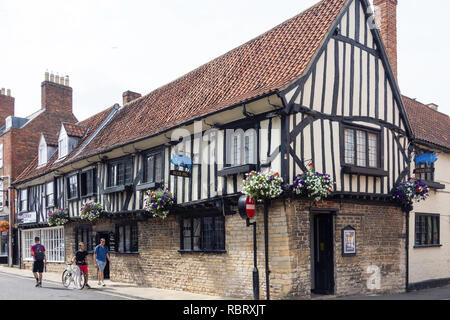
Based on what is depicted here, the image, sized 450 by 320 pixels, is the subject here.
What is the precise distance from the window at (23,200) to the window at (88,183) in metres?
8.24

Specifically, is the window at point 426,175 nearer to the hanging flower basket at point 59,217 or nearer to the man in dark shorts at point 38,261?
the man in dark shorts at point 38,261

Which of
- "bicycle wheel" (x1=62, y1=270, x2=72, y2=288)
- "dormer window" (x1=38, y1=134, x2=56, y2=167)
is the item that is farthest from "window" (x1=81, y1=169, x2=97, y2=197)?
"dormer window" (x1=38, y1=134, x2=56, y2=167)

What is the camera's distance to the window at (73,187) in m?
21.8

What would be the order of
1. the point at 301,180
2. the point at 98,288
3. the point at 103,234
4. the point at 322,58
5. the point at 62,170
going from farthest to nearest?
the point at 62,170, the point at 103,234, the point at 98,288, the point at 322,58, the point at 301,180

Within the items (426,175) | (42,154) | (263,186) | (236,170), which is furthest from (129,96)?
(263,186)

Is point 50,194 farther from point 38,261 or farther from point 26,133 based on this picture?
point 38,261

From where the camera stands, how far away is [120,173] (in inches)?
730

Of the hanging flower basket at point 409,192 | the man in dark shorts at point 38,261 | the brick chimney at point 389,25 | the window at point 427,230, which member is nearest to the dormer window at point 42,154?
the man in dark shorts at point 38,261

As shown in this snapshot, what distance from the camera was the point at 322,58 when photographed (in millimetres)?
13086

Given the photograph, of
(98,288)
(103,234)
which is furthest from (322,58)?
(103,234)

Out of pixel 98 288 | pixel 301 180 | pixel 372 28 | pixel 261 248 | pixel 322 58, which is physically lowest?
pixel 98 288
